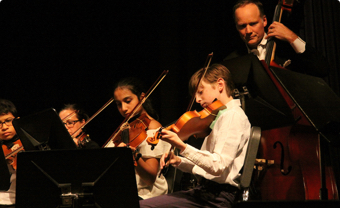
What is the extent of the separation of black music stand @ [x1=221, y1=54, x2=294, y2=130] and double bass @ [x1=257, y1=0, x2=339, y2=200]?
0.22ft

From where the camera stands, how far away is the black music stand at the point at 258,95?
1743mm

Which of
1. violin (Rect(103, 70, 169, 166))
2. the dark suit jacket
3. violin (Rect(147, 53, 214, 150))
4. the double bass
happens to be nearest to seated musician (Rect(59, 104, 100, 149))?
violin (Rect(103, 70, 169, 166))

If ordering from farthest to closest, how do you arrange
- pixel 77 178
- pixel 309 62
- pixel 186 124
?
pixel 309 62 < pixel 186 124 < pixel 77 178

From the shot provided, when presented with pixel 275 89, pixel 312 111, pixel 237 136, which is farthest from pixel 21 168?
pixel 275 89

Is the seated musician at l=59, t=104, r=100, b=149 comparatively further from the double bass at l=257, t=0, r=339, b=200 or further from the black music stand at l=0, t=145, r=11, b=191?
the double bass at l=257, t=0, r=339, b=200

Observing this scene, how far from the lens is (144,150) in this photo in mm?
2127

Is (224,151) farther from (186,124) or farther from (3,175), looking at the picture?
(3,175)

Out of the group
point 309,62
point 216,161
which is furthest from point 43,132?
point 309,62

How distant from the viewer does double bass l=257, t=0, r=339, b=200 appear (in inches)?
68.8

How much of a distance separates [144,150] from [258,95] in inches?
29.9

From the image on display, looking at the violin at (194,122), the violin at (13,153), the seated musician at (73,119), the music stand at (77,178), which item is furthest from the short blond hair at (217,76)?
the violin at (13,153)

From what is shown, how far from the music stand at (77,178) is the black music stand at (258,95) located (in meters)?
0.79

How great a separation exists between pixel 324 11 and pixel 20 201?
2287mm

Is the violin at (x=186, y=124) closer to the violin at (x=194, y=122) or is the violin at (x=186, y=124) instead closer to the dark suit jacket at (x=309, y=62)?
the violin at (x=194, y=122)
